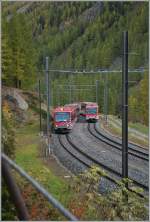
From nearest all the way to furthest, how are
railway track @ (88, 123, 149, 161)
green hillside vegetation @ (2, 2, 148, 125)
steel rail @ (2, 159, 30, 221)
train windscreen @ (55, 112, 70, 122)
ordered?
steel rail @ (2, 159, 30, 221) → railway track @ (88, 123, 149, 161) → train windscreen @ (55, 112, 70, 122) → green hillside vegetation @ (2, 2, 148, 125)

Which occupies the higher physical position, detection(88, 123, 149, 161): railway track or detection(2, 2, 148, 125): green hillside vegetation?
detection(2, 2, 148, 125): green hillside vegetation

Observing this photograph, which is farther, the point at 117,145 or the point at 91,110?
the point at 91,110

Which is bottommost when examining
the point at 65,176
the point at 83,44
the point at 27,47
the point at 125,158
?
the point at 65,176

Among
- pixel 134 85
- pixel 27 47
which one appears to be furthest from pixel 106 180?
pixel 134 85

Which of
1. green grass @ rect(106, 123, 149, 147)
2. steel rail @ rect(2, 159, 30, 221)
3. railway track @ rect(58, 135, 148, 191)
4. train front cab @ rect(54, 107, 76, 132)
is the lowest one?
railway track @ rect(58, 135, 148, 191)

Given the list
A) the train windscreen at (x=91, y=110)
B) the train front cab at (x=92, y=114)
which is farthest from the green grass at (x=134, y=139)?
the train windscreen at (x=91, y=110)

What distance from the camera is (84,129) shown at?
4156 cm

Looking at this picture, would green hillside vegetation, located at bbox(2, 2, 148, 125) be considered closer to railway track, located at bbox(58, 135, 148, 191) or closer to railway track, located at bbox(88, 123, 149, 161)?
railway track, located at bbox(58, 135, 148, 191)

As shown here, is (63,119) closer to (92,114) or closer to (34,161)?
(92,114)

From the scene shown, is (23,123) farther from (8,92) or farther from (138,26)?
(138,26)

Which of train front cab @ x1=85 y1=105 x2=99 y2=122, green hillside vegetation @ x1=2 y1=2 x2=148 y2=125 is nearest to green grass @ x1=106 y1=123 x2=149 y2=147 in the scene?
green hillside vegetation @ x1=2 y1=2 x2=148 y2=125

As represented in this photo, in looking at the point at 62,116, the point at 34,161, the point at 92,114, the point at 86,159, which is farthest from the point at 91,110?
the point at 34,161

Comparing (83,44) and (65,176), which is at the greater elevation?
(83,44)

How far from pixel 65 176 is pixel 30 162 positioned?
403 cm
